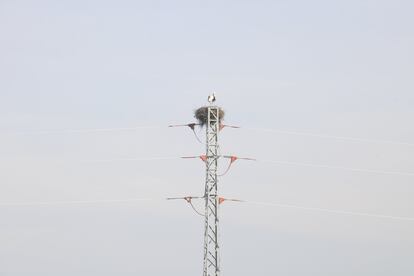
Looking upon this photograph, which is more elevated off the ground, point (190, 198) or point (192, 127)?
point (192, 127)

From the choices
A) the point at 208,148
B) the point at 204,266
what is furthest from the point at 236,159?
the point at 204,266

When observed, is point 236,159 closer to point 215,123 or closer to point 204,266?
point 215,123

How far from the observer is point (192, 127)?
6450 cm

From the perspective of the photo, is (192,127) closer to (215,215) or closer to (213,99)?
(213,99)

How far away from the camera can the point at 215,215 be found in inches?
2416

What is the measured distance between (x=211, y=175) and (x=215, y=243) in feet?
13.9

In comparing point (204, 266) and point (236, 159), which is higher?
point (236, 159)

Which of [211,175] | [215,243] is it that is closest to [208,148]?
[211,175]

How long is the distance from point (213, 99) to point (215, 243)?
958 cm

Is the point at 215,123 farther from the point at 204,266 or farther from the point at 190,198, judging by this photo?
the point at 204,266

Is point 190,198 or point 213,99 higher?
point 213,99

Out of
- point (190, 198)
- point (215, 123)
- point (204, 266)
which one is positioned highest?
point (215, 123)

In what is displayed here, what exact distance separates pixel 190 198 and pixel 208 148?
11.0 feet

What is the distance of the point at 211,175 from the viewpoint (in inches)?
2436
